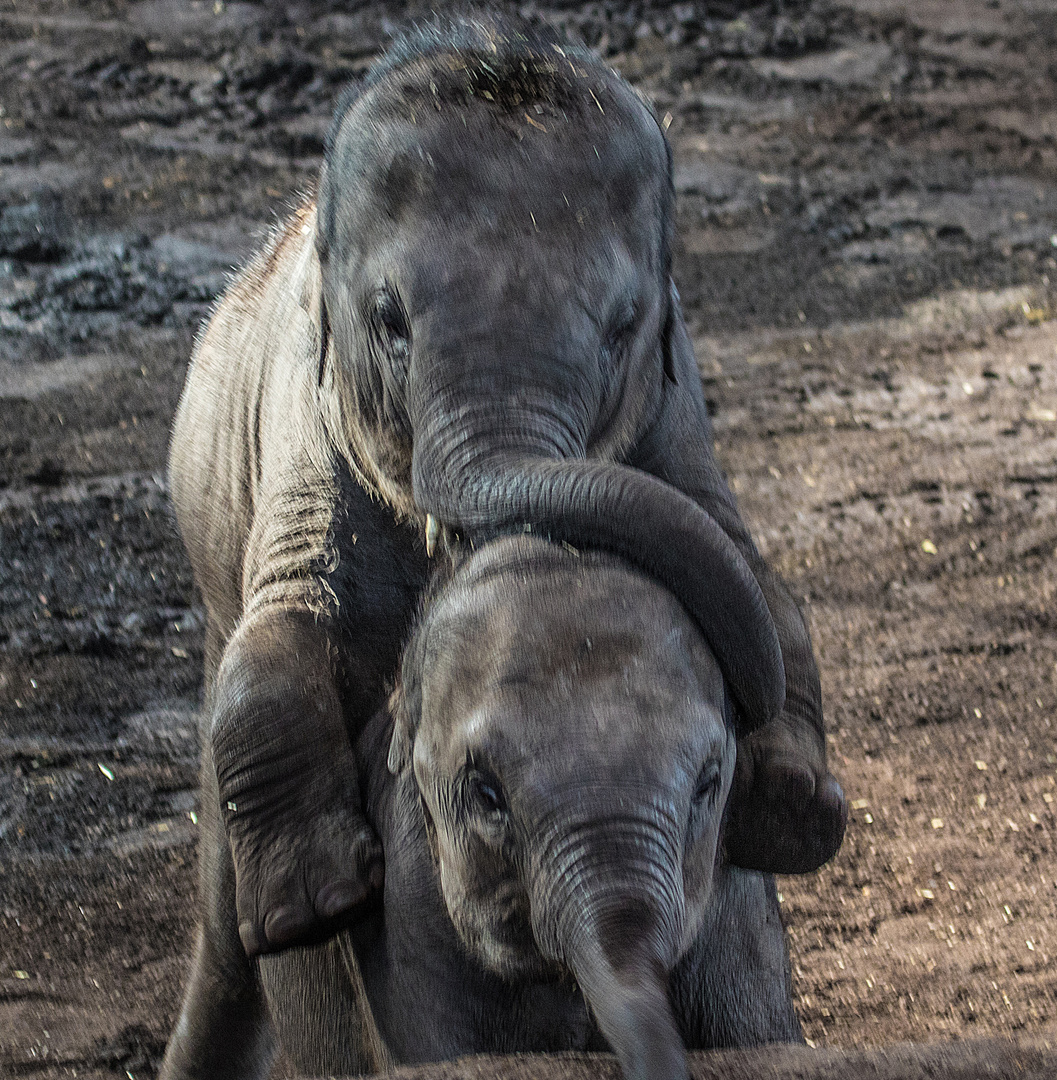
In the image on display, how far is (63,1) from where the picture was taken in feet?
31.8

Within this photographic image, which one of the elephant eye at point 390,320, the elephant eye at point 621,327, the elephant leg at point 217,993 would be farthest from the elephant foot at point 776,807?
the elephant leg at point 217,993

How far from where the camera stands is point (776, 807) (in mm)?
2020

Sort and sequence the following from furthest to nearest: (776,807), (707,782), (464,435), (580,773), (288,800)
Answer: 1. (288,800)
2. (776,807)
3. (464,435)
4. (707,782)
5. (580,773)

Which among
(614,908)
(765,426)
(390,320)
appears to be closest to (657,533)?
(614,908)

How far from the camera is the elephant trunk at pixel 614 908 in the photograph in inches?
61.2

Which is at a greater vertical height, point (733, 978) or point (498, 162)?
point (498, 162)

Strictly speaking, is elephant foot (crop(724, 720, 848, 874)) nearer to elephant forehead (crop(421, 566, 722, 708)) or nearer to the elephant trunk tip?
elephant forehead (crop(421, 566, 722, 708))

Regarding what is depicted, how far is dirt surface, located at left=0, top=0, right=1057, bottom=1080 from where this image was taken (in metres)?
3.80

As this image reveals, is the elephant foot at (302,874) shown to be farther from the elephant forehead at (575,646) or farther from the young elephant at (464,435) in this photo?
the elephant forehead at (575,646)

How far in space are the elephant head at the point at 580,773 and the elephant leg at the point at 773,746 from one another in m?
0.21

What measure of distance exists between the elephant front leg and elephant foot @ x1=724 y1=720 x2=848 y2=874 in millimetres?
482

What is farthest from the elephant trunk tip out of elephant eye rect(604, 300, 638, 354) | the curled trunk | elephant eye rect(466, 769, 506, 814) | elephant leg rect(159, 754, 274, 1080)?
elephant leg rect(159, 754, 274, 1080)

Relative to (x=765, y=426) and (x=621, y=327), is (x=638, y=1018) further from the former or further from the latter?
(x=765, y=426)

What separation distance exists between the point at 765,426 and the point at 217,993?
4058 mm
